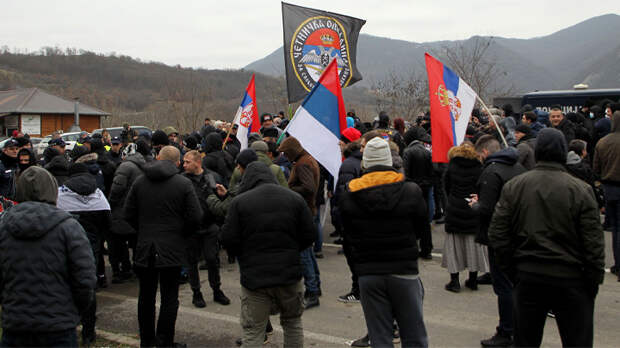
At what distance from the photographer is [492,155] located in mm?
5121

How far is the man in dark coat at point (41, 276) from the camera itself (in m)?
3.42

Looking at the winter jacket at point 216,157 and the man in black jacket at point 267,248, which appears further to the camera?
the winter jacket at point 216,157

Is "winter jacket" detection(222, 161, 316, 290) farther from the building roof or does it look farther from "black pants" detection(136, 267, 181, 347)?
the building roof

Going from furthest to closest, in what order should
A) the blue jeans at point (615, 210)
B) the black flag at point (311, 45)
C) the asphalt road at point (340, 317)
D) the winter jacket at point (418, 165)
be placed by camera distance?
the black flag at point (311, 45), the winter jacket at point (418, 165), the blue jeans at point (615, 210), the asphalt road at point (340, 317)

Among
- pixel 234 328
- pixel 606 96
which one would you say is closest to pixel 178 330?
pixel 234 328

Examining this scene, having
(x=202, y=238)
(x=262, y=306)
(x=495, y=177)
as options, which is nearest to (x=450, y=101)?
(x=495, y=177)

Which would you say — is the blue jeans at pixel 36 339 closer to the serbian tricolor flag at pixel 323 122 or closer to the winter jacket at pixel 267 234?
the winter jacket at pixel 267 234

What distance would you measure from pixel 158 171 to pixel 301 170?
1.82 m

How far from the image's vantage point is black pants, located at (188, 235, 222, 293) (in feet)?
20.7

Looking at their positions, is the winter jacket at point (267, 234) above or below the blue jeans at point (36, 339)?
above

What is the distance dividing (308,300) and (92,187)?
2892 mm

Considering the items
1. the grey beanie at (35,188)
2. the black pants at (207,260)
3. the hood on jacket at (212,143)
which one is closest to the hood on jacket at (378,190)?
the grey beanie at (35,188)

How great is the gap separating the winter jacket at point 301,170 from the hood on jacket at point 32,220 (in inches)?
116

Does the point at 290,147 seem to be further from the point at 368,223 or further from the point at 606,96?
the point at 606,96
